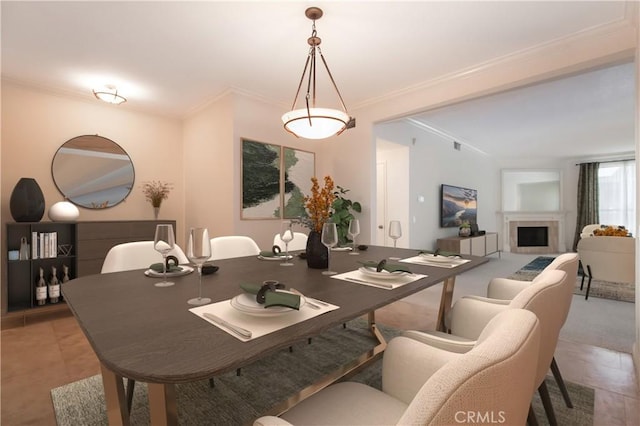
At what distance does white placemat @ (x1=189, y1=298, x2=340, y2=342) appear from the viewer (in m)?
0.86

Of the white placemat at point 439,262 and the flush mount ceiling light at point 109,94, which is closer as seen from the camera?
the white placemat at point 439,262

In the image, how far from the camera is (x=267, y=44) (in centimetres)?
270

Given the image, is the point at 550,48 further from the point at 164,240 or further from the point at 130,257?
the point at 130,257

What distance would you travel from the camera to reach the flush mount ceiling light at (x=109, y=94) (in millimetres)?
3369

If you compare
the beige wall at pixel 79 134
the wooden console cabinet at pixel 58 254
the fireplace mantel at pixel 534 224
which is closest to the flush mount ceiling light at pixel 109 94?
the beige wall at pixel 79 134

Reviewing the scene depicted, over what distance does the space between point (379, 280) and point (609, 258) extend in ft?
13.4

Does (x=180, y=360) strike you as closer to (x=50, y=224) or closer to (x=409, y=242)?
(x=50, y=224)

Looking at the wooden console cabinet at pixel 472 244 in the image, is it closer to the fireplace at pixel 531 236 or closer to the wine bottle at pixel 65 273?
the fireplace at pixel 531 236

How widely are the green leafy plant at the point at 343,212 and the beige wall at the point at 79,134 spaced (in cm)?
239

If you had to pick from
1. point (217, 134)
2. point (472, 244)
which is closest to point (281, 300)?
point (217, 134)

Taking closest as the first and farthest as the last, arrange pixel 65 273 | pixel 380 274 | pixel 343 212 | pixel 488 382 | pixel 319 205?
pixel 488 382
pixel 380 274
pixel 319 205
pixel 65 273
pixel 343 212

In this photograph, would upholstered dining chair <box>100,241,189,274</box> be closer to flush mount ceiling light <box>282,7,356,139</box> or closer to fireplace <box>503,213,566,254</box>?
flush mount ceiling light <box>282,7,356,139</box>

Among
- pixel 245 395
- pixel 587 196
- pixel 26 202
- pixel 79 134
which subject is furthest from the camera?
pixel 587 196

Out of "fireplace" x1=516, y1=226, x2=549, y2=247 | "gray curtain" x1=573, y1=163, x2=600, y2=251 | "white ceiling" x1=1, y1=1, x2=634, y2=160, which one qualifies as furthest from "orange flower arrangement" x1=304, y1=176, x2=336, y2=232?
"gray curtain" x1=573, y1=163, x2=600, y2=251
